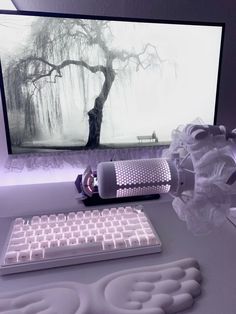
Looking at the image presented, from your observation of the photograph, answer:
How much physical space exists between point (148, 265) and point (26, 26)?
0.57 meters

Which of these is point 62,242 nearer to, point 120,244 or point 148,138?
point 120,244

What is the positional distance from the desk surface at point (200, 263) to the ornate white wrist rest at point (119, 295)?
0.02m

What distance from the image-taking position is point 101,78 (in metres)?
0.66

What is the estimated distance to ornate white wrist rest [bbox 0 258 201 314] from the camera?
0.35 meters

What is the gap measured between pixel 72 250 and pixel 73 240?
0.09ft

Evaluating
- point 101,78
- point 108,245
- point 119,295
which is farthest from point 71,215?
point 101,78

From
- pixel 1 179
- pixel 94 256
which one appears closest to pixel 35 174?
pixel 1 179

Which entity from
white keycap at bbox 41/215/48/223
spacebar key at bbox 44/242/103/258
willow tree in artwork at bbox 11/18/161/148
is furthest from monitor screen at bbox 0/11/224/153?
spacebar key at bbox 44/242/103/258

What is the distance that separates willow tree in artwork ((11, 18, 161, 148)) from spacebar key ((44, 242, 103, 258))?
0.35m

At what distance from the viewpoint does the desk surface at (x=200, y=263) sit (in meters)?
0.38

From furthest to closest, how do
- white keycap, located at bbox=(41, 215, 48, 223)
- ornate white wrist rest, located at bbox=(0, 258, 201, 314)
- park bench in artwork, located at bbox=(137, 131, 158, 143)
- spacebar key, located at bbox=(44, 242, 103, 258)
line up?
park bench in artwork, located at bbox=(137, 131, 158, 143)
white keycap, located at bbox=(41, 215, 48, 223)
spacebar key, located at bbox=(44, 242, 103, 258)
ornate white wrist rest, located at bbox=(0, 258, 201, 314)

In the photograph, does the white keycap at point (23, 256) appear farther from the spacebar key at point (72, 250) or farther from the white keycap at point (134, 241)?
the white keycap at point (134, 241)

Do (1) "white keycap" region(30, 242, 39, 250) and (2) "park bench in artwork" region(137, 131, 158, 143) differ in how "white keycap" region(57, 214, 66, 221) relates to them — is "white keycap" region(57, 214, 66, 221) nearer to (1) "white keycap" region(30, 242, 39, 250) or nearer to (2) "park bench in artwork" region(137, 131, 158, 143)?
(1) "white keycap" region(30, 242, 39, 250)

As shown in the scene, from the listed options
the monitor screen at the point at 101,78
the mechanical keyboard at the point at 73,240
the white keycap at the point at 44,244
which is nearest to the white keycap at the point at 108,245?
the mechanical keyboard at the point at 73,240
